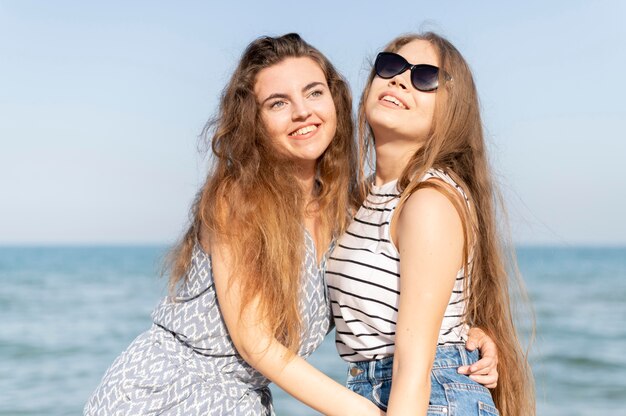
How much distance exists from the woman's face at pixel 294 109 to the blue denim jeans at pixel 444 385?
100cm

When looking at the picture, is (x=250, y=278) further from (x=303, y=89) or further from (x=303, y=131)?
(x=303, y=89)

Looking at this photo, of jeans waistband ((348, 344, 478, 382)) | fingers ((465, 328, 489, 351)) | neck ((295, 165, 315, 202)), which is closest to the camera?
jeans waistband ((348, 344, 478, 382))

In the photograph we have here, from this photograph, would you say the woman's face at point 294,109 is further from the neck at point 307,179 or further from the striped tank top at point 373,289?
the striped tank top at point 373,289

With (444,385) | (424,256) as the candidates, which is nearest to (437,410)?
(444,385)

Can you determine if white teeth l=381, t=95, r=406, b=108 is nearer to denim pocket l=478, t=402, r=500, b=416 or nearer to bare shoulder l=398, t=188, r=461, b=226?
bare shoulder l=398, t=188, r=461, b=226

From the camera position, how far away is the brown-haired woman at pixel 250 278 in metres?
3.21

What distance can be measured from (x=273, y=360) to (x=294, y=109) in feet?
3.66

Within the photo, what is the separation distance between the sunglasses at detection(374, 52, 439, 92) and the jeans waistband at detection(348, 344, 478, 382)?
1038mm

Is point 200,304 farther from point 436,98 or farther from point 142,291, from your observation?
point 142,291

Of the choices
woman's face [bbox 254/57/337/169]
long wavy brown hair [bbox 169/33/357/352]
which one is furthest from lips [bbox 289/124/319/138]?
long wavy brown hair [bbox 169/33/357/352]

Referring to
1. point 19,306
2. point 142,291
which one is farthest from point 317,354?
point 142,291

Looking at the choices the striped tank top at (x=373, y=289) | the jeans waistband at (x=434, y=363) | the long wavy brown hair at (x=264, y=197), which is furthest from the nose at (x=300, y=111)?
the jeans waistband at (x=434, y=363)

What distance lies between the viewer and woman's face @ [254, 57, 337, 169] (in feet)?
11.8

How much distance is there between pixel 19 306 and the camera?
21.6 metres
